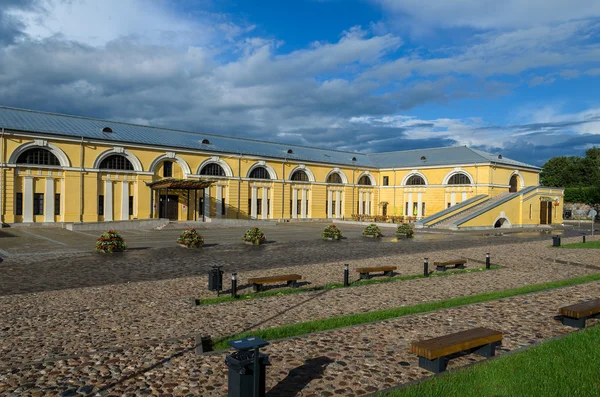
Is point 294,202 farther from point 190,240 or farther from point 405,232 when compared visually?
point 190,240

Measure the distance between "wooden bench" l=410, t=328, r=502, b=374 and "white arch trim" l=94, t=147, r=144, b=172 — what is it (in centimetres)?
3539

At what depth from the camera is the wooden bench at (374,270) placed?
13.1 meters

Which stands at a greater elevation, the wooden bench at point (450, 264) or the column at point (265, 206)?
the column at point (265, 206)

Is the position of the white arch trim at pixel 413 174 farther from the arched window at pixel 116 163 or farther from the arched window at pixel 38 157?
the arched window at pixel 38 157

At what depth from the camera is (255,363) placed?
4.72 metres

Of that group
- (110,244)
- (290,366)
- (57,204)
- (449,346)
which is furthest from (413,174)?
(290,366)

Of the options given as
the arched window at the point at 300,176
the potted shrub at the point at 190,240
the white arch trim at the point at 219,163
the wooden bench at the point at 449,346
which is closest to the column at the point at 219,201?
the white arch trim at the point at 219,163

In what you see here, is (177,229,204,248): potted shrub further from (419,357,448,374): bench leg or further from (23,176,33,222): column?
(23,176,33,222): column

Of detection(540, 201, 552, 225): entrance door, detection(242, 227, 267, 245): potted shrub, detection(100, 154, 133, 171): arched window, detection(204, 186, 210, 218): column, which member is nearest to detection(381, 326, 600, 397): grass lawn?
detection(242, 227, 267, 245): potted shrub

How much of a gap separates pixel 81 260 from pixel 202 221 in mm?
23704

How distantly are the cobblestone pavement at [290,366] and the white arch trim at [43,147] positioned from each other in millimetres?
32296

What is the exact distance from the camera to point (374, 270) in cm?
1326

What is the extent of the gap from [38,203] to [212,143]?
17.0 meters

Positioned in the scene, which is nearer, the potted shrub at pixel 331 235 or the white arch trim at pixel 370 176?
the potted shrub at pixel 331 235
